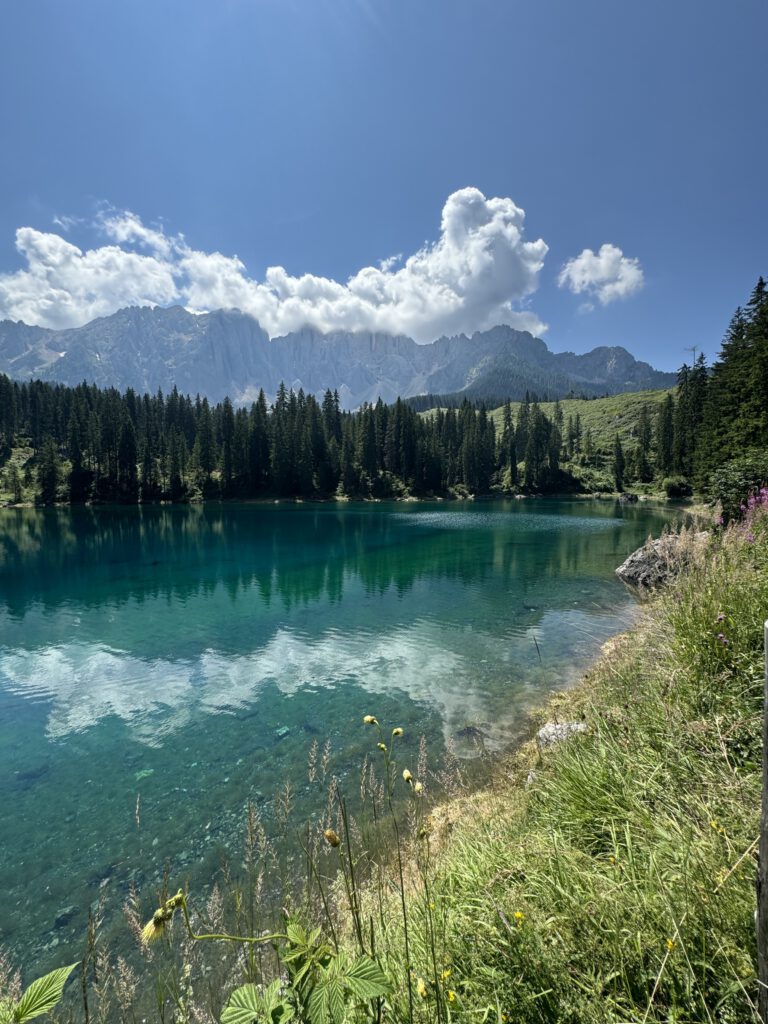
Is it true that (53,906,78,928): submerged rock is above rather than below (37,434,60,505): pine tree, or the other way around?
below

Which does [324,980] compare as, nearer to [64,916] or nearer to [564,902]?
[564,902]

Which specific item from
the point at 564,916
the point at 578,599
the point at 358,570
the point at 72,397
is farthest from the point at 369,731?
the point at 72,397

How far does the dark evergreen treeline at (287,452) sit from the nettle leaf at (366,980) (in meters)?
95.0

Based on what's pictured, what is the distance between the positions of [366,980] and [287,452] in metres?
107

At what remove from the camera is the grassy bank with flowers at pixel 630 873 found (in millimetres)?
2490

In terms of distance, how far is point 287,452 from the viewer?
10569 cm

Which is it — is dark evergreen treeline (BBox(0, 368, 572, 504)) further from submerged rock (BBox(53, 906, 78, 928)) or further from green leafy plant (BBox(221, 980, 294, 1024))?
green leafy plant (BBox(221, 980, 294, 1024))

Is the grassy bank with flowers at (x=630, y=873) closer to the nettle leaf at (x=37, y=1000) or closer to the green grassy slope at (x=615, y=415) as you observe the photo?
the nettle leaf at (x=37, y=1000)

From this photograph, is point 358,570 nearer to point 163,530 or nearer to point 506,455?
point 163,530

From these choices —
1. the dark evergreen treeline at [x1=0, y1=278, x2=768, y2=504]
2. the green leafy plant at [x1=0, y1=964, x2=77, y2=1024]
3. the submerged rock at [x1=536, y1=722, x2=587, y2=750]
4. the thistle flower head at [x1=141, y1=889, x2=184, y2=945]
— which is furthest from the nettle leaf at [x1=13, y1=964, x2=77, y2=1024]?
the dark evergreen treeline at [x1=0, y1=278, x2=768, y2=504]

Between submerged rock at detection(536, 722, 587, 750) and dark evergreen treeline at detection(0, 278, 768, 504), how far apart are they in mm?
87697

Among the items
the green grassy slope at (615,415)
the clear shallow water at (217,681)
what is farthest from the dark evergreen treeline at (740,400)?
the green grassy slope at (615,415)

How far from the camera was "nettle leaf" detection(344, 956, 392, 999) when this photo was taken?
1658mm

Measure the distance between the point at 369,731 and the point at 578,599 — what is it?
1572cm
